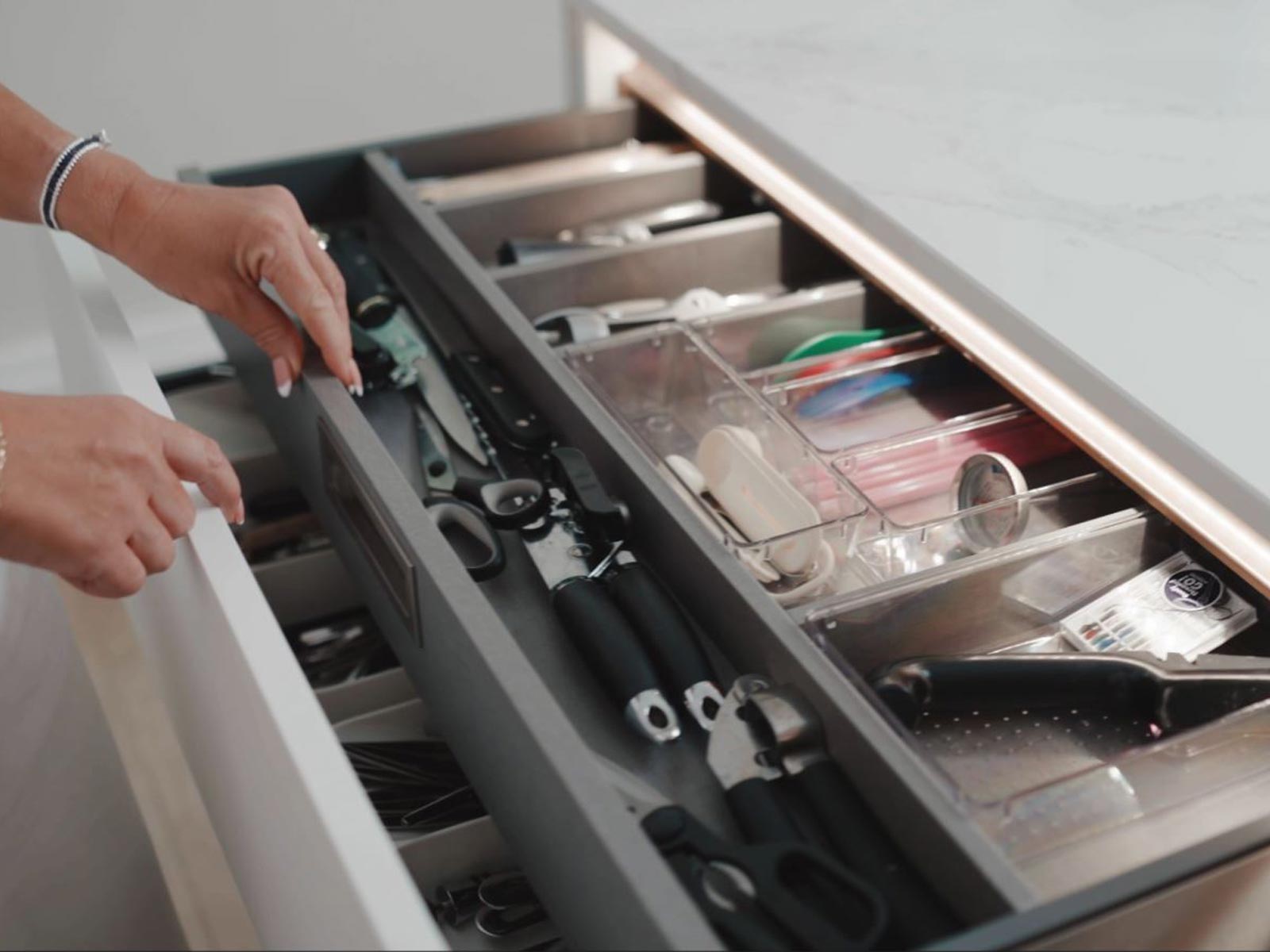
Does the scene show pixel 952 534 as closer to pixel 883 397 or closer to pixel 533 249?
pixel 883 397

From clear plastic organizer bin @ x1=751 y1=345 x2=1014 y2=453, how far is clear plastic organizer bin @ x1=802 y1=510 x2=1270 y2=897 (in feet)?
0.70

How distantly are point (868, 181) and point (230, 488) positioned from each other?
0.53 metres

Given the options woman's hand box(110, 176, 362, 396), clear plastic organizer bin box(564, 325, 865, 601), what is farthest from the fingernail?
clear plastic organizer bin box(564, 325, 865, 601)

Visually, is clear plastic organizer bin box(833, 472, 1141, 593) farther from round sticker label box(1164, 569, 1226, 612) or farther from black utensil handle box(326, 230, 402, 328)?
black utensil handle box(326, 230, 402, 328)

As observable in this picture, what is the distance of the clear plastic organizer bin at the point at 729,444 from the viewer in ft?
2.87

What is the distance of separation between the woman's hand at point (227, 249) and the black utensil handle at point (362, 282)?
9 centimetres

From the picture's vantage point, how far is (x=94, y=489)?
2.56 ft

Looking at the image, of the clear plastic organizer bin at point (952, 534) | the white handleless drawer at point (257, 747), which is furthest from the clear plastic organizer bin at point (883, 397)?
the white handleless drawer at point (257, 747)

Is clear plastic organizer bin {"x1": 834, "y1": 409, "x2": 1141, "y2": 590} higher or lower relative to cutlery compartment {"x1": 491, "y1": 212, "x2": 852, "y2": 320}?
lower

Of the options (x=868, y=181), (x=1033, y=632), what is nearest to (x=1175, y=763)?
(x=1033, y=632)

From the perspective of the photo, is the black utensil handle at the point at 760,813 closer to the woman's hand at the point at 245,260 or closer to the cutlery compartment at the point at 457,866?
the cutlery compartment at the point at 457,866

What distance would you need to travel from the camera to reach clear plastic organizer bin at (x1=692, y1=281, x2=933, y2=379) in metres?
1.10

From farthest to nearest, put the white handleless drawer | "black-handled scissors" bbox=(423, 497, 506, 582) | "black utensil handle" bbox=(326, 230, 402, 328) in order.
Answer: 1. "black utensil handle" bbox=(326, 230, 402, 328)
2. "black-handled scissors" bbox=(423, 497, 506, 582)
3. the white handleless drawer

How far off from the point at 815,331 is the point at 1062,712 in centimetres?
44
